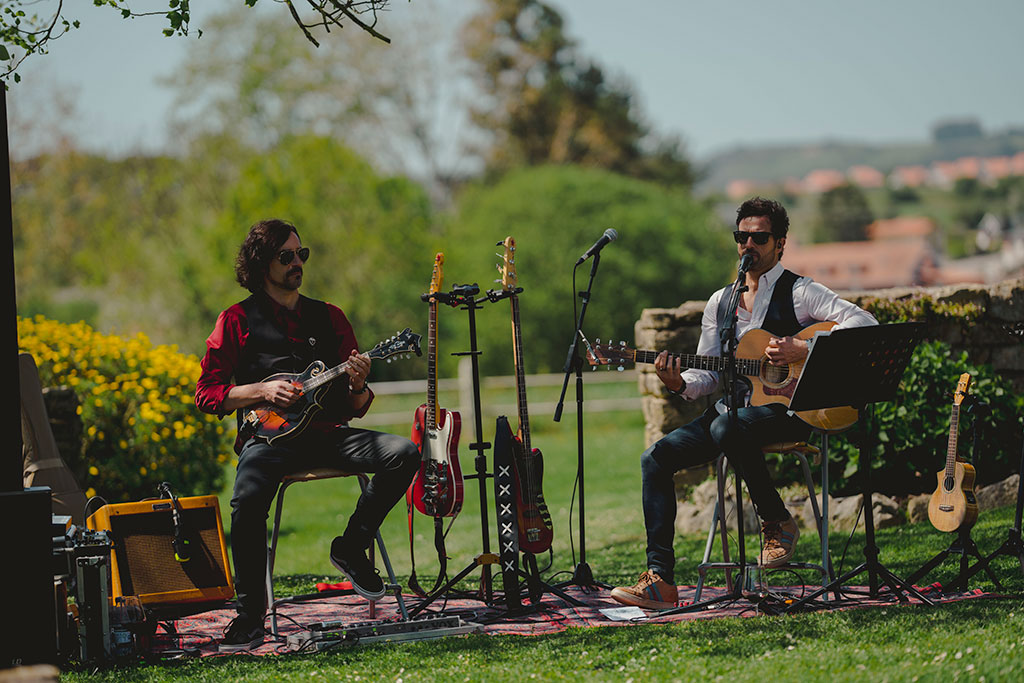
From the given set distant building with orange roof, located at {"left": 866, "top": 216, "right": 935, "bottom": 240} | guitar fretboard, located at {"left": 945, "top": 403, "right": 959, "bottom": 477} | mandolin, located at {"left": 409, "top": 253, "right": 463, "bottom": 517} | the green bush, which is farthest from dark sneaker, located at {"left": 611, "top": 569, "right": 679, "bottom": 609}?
distant building with orange roof, located at {"left": 866, "top": 216, "right": 935, "bottom": 240}

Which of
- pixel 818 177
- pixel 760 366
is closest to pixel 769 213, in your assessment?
pixel 760 366

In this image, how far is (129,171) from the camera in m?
28.9

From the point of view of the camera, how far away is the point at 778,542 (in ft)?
15.9

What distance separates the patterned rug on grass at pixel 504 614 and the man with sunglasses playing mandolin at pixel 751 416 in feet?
0.64

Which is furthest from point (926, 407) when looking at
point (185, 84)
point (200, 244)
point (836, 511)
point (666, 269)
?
point (185, 84)

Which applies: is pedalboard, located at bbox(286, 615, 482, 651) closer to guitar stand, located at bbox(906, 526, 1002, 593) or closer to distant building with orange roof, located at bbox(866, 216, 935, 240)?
guitar stand, located at bbox(906, 526, 1002, 593)

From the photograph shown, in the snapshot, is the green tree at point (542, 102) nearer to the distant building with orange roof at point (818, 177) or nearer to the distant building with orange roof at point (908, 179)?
the distant building with orange roof at point (908, 179)

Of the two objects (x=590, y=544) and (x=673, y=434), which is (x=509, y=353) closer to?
(x=590, y=544)

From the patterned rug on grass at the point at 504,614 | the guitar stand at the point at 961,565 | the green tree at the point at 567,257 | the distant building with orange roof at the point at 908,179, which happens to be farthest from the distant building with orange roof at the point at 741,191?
the patterned rug on grass at the point at 504,614

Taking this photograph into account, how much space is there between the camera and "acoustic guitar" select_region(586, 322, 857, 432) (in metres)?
4.88

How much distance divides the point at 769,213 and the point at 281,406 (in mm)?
2359

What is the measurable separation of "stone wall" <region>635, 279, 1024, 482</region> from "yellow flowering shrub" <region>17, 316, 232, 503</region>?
331 cm

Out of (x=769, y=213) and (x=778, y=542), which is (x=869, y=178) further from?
(x=778, y=542)

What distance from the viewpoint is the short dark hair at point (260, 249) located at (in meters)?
4.95
